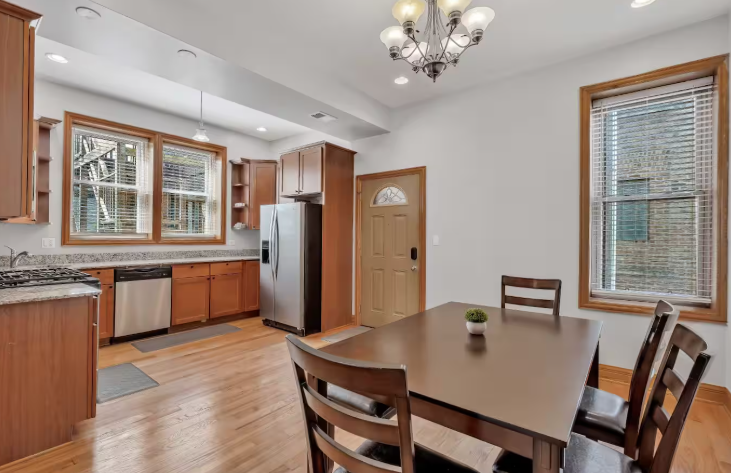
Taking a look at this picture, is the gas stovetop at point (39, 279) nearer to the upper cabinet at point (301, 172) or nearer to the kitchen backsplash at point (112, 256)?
the kitchen backsplash at point (112, 256)

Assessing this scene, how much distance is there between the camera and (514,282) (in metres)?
2.53

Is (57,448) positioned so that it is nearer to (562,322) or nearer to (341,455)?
(341,455)

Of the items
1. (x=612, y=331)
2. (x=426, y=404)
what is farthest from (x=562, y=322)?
(x=612, y=331)

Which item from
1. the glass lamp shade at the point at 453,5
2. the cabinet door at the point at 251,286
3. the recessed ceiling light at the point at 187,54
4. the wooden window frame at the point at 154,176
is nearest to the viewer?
the glass lamp shade at the point at 453,5

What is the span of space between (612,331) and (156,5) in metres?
4.33

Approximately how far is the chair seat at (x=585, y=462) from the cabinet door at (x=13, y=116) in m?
2.77

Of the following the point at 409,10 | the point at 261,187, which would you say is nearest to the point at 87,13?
the point at 409,10

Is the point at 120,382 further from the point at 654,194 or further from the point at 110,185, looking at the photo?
the point at 654,194

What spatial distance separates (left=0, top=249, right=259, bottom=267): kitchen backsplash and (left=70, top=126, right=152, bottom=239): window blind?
26 centimetres

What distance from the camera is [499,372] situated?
1213 millimetres

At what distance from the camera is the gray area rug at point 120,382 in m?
2.68

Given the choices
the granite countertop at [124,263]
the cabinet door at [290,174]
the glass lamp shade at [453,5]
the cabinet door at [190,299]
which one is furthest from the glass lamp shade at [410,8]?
the cabinet door at [190,299]

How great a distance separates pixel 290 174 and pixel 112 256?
96.4 inches

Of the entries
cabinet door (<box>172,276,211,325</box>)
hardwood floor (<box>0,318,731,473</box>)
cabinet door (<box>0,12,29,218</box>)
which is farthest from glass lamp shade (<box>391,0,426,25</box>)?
cabinet door (<box>172,276,211,325</box>)
